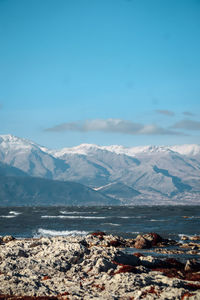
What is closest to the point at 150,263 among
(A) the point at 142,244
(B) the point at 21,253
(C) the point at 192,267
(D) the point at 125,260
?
(D) the point at 125,260

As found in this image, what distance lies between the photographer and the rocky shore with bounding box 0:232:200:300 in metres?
30.8

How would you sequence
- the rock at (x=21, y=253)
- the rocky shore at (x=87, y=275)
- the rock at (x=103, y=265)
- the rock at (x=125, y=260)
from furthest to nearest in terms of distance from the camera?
1. the rock at (x=21, y=253)
2. the rock at (x=125, y=260)
3. the rock at (x=103, y=265)
4. the rocky shore at (x=87, y=275)

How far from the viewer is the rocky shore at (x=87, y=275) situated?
30.8m

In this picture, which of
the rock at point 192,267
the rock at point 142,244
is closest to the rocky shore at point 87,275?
the rock at point 192,267

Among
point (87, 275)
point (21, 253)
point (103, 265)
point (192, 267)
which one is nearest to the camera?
point (87, 275)

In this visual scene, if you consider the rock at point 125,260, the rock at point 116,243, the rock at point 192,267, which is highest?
the rock at point 125,260

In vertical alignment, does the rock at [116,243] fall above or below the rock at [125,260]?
below

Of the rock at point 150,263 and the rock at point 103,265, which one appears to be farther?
the rock at point 150,263

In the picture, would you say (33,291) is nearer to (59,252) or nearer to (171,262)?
(59,252)

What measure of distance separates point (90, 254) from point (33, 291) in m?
10.6

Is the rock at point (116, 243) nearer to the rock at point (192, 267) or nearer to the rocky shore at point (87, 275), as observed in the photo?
the rocky shore at point (87, 275)

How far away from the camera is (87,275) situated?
3597 cm

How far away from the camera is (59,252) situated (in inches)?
1623

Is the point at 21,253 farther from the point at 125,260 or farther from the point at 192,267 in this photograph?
the point at 192,267
